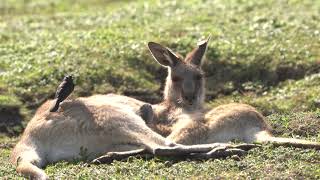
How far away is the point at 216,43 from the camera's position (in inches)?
590

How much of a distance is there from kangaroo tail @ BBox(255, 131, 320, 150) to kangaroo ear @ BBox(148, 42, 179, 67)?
82.5 inches

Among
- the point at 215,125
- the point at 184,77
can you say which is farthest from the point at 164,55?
the point at 215,125

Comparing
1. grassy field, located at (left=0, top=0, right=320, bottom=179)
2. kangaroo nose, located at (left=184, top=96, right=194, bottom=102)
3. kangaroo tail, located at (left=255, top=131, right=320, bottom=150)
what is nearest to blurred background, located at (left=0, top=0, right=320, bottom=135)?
grassy field, located at (left=0, top=0, right=320, bottom=179)

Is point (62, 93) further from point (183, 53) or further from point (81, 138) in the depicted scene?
point (183, 53)

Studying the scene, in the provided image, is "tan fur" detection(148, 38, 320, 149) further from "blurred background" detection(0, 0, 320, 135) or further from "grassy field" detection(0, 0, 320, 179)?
"blurred background" detection(0, 0, 320, 135)

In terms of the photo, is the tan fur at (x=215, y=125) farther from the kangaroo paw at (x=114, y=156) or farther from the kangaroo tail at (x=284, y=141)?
the kangaroo paw at (x=114, y=156)

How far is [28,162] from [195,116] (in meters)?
2.10

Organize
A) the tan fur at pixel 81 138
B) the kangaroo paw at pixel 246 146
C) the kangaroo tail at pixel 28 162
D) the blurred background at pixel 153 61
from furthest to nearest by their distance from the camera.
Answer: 1. the blurred background at pixel 153 61
2. the tan fur at pixel 81 138
3. the kangaroo paw at pixel 246 146
4. the kangaroo tail at pixel 28 162

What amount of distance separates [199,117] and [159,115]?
882mm

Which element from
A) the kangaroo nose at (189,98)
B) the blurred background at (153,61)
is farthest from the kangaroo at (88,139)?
the blurred background at (153,61)

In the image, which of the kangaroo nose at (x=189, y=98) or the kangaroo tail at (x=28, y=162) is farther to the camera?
the kangaroo nose at (x=189, y=98)

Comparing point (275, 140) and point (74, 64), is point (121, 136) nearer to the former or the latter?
point (275, 140)

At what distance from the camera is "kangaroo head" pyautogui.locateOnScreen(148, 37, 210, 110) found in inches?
415

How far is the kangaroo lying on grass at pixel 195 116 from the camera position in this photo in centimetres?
926
